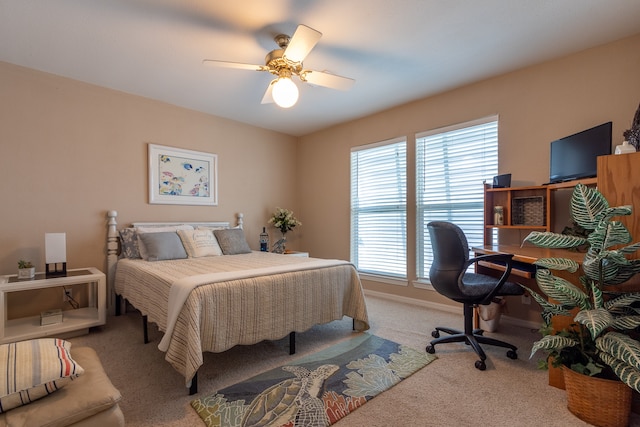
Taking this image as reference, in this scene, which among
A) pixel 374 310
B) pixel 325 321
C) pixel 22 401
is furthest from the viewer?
pixel 374 310

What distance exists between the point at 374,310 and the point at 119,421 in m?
2.73

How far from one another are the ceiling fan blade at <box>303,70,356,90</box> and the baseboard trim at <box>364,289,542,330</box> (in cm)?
262

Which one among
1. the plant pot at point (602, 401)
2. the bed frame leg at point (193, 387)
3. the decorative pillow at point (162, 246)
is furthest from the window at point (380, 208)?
the bed frame leg at point (193, 387)

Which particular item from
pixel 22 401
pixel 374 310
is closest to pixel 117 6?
pixel 22 401

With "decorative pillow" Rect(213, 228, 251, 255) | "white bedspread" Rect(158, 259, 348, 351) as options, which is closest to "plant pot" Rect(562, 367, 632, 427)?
"white bedspread" Rect(158, 259, 348, 351)

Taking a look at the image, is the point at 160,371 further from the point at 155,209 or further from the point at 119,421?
the point at 155,209

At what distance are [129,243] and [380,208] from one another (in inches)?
121

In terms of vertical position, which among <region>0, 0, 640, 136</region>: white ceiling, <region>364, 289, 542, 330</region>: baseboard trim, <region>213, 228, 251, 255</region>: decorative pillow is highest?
<region>0, 0, 640, 136</region>: white ceiling

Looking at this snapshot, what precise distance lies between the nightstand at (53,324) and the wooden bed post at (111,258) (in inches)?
10.3

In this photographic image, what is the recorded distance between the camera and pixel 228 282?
201 centimetres

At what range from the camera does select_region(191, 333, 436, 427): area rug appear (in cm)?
158

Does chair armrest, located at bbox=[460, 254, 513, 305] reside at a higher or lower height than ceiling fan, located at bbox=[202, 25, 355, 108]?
lower

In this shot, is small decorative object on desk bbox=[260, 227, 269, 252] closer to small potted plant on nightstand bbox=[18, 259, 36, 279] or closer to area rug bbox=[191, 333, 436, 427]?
area rug bbox=[191, 333, 436, 427]

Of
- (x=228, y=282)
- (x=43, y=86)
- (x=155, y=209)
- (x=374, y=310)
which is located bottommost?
(x=374, y=310)
